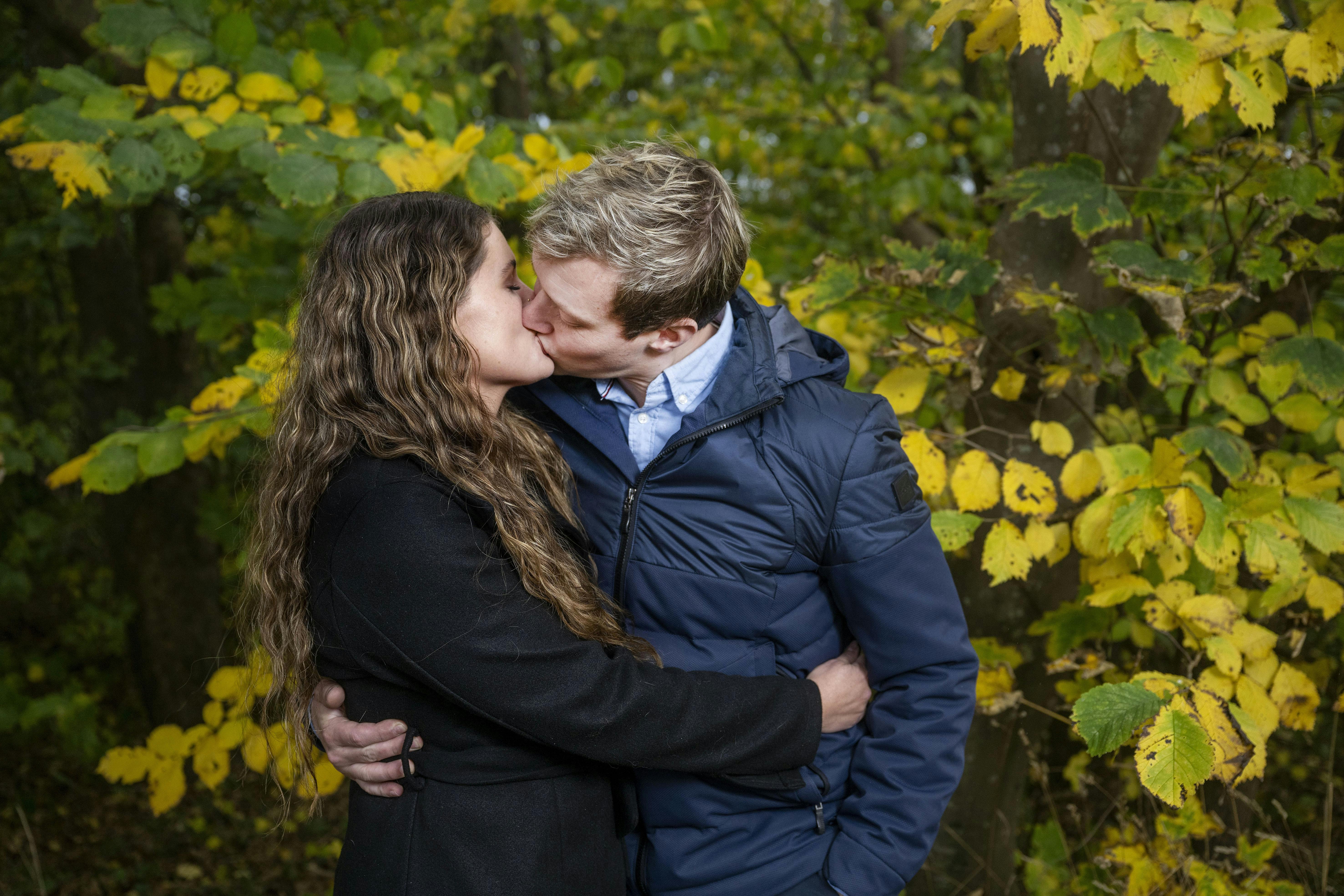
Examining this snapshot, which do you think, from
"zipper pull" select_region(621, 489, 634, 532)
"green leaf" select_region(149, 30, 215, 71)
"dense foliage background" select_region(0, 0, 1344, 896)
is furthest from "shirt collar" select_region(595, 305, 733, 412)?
"green leaf" select_region(149, 30, 215, 71)

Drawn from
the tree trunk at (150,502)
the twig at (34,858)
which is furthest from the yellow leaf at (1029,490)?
the tree trunk at (150,502)

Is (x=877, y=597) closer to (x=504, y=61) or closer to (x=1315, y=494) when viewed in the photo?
(x=1315, y=494)

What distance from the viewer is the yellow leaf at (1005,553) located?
1969 mm

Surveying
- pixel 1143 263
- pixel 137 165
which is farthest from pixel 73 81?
pixel 1143 263

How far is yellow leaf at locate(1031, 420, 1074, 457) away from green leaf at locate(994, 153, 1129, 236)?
462 millimetres

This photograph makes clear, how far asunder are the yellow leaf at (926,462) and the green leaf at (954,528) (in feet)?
0.20

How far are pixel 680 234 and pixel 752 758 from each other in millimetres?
897

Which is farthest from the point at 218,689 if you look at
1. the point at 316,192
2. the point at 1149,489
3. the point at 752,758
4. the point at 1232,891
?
the point at 1232,891

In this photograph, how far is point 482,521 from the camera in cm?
144

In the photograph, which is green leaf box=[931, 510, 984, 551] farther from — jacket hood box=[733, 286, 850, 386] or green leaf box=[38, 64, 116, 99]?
green leaf box=[38, 64, 116, 99]

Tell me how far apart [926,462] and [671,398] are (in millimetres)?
713

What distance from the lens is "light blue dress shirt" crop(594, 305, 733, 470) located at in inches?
63.6

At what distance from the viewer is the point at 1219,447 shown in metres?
2.07

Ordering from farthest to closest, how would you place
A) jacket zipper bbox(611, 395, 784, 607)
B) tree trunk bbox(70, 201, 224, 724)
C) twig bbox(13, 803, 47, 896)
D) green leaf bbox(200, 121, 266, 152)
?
tree trunk bbox(70, 201, 224, 724)
twig bbox(13, 803, 47, 896)
green leaf bbox(200, 121, 266, 152)
jacket zipper bbox(611, 395, 784, 607)
